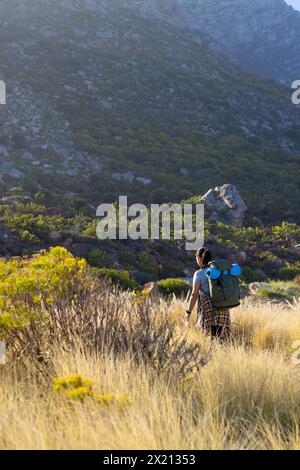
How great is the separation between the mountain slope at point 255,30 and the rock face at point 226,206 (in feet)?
155

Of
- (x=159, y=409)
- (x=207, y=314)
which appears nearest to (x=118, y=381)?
(x=159, y=409)

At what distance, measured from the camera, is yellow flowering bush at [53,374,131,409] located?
2.92 meters

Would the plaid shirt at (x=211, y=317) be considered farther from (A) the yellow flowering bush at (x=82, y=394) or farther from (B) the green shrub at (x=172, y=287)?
(B) the green shrub at (x=172, y=287)

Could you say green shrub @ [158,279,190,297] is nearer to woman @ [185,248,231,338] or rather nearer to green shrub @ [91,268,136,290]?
green shrub @ [91,268,136,290]

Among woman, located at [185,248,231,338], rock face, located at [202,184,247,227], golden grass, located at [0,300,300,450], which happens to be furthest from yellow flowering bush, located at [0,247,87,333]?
rock face, located at [202,184,247,227]

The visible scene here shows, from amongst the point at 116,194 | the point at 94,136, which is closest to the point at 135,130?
the point at 94,136

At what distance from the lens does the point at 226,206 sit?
72.8 feet

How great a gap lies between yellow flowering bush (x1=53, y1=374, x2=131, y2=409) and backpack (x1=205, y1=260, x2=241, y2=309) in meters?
2.86

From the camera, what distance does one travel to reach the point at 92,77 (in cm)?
3500

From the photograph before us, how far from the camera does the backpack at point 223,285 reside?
5738 mm

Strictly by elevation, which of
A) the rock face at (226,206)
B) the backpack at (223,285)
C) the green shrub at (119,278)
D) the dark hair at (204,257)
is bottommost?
the green shrub at (119,278)

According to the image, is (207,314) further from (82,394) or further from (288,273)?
(288,273)

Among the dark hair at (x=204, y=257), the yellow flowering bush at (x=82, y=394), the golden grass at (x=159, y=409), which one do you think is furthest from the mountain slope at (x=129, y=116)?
the yellow flowering bush at (x=82, y=394)
